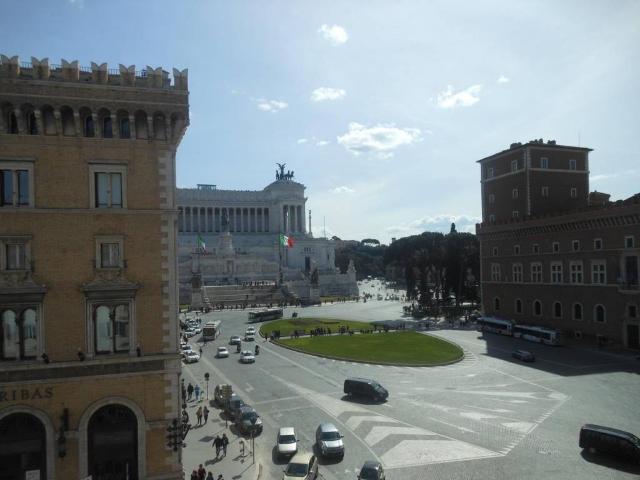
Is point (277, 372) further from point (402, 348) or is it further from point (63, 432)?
point (63, 432)

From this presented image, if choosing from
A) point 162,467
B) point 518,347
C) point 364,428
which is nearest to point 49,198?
point 162,467

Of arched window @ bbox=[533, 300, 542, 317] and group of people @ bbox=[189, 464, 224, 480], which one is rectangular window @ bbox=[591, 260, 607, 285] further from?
group of people @ bbox=[189, 464, 224, 480]

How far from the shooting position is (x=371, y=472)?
21.6 metres

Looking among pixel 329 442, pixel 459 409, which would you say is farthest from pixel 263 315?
pixel 329 442

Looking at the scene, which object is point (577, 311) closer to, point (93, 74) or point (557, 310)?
point (557, 310)

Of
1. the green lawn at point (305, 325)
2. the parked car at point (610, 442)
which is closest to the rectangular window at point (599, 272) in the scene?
the green lawn at point (305, 325)

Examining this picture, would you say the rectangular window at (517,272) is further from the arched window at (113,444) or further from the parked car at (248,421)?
the arched window at (113,444)

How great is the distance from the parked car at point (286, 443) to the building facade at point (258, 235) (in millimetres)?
91288

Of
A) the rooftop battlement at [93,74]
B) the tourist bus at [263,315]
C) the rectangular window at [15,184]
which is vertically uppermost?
the rooftop battlement at [93,74]

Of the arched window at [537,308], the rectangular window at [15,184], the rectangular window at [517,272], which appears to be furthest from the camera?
the rectangular window at [517,272]

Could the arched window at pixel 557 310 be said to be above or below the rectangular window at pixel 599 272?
below

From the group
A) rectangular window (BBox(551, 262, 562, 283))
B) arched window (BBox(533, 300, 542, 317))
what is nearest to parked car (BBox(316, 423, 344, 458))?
rectangular window (BBox(551, 262, 562, 283))

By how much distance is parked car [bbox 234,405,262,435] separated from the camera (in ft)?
92.1

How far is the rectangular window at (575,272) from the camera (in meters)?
56.1
